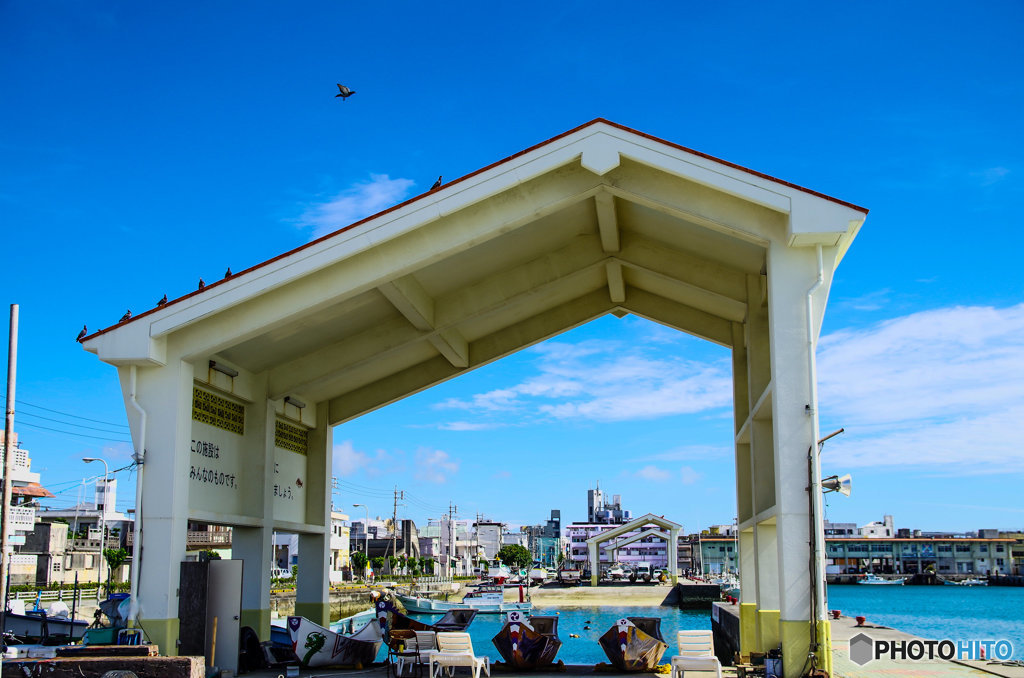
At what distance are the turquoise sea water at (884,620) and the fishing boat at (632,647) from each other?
11.7m

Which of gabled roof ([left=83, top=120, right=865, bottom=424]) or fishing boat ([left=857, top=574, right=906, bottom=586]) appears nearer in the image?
gabled roof ([left=83, top=120, right=865, bottom=424])

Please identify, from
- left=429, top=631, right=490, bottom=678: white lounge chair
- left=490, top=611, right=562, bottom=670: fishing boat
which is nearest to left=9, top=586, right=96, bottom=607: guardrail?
left=490, top=611, right=562, bottom=670: fishing boat

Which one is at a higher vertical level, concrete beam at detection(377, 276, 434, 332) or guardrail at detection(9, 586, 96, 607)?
concrete beam at detection(377, 276, 434, 332)

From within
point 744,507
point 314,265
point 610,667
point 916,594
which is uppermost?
point 314,265

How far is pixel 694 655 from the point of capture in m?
13.7

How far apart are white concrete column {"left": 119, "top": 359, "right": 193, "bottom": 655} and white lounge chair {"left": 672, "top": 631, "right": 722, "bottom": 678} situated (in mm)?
7904

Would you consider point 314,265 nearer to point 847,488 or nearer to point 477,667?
point 477,667

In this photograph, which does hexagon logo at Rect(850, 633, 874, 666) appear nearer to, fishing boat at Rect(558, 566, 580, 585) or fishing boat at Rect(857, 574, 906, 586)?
fishing boat at Rect(558, 566, 580, 585)

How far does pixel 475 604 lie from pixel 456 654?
45940 mm

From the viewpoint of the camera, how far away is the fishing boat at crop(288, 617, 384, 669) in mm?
17172

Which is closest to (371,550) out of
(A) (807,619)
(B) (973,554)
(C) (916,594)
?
(C) (916,594)

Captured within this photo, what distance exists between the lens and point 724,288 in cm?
1902

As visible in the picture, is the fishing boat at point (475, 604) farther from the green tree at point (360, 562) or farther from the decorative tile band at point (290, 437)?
the decorative tile band at point (290, 437)

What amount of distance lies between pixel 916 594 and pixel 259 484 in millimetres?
110619
